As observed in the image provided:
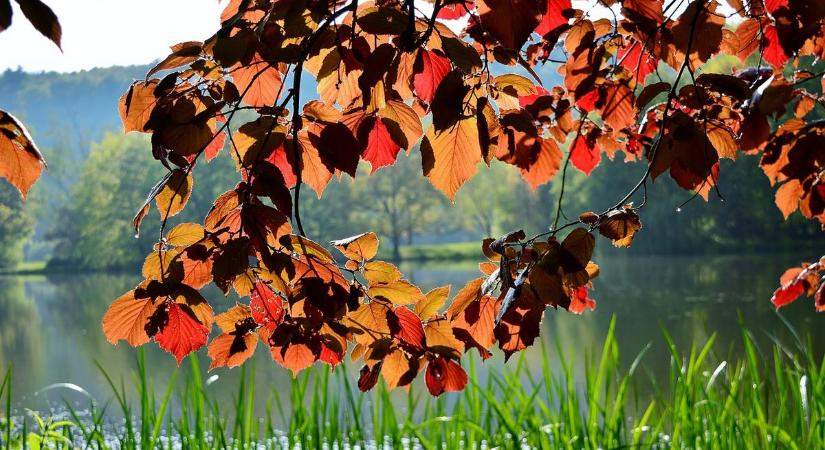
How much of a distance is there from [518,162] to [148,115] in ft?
2.08

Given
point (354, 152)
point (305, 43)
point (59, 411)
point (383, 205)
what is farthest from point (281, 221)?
point (383, 205)

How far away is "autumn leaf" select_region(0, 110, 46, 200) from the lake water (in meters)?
4.94

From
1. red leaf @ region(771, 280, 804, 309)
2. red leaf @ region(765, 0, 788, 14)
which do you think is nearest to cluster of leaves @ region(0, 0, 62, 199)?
red leaf @ region(765, 0, 788, 14)

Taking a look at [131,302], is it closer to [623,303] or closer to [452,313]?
[452,313]

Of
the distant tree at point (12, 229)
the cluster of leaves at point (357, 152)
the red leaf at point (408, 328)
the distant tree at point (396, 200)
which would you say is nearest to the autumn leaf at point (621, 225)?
the cluster of leaves at point (357, 152)

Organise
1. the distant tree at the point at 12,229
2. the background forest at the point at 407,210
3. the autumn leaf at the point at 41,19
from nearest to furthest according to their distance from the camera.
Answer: the autumn leaf at the point at 41,19, the background forest at the point at 407,210, the distant tree at the point at 12,229

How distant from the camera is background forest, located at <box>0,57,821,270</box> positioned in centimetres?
2370

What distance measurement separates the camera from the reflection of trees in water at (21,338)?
452 inches

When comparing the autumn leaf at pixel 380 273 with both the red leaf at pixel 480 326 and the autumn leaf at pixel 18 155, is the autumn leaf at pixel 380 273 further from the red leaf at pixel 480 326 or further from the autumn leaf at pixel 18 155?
the autumn leaf at pixel 18 155

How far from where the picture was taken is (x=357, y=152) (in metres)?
1.00

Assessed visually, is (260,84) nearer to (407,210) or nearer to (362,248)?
(362,248)

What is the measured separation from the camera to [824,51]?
70.1 inches

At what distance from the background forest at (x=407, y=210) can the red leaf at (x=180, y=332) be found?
73.1ft

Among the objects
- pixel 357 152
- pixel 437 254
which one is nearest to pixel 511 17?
pixel 357 152
